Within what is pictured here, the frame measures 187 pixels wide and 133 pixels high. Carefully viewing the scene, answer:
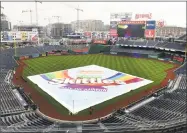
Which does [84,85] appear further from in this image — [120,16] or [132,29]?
[120,16]

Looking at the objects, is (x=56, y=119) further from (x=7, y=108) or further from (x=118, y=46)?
(x=118, y=46)

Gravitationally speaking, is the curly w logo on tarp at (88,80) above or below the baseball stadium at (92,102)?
above

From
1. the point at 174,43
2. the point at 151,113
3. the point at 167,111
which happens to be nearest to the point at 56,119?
the point at 151,113

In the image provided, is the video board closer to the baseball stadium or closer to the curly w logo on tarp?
the baseball stadium

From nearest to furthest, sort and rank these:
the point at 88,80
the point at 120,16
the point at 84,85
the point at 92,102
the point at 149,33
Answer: the point at 92,102 → the point at 84,85 → the point at 88,80 → the point at 149,33 → the point at 120,16

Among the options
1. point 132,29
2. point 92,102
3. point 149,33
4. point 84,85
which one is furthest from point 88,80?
point 149,33

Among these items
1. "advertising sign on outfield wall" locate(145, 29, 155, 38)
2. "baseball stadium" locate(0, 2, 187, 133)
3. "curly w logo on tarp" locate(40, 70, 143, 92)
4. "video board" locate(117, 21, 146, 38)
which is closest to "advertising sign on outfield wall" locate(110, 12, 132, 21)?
"video board" locate(117, 21, 146, 38)

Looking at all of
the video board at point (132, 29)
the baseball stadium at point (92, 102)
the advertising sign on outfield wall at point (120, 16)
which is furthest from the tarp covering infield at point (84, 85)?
→ the advertising sign on outfield wall at point (120, 16)

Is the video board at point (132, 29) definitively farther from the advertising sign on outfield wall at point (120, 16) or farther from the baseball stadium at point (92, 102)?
the advertising sign on outfield wall at point (120, 16)

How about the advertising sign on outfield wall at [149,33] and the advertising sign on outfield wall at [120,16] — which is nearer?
the advertising sign on outfield wall at [149,33]
